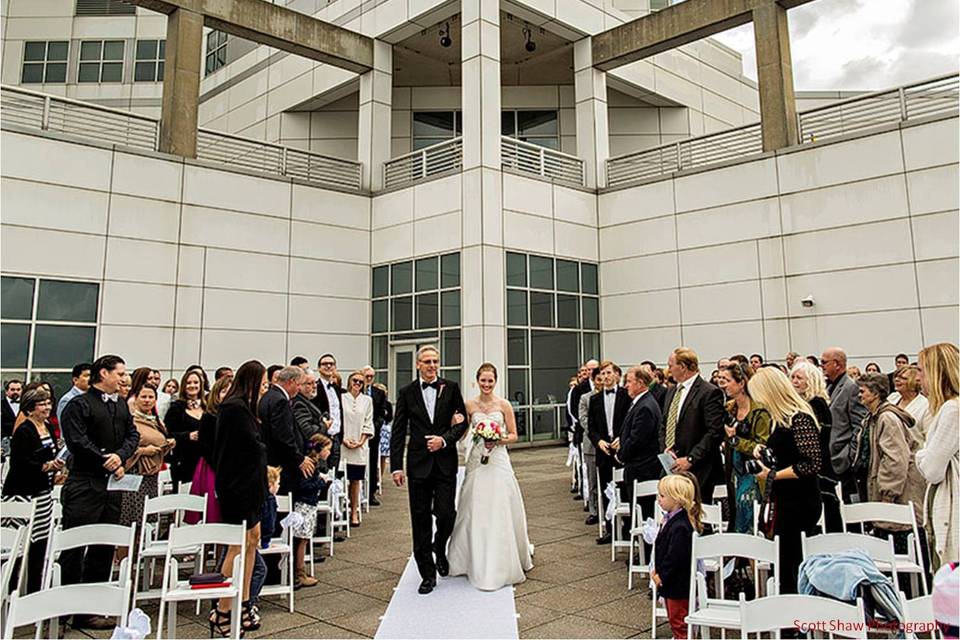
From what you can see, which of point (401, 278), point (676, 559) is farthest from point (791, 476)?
point (401, 278)

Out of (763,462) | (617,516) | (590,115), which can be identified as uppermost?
(590,115)

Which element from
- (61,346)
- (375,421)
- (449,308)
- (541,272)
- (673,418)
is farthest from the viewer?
(541,272)

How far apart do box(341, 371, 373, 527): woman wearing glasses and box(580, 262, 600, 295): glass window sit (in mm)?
9704

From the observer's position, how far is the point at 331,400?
8.12 m

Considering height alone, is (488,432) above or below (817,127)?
below

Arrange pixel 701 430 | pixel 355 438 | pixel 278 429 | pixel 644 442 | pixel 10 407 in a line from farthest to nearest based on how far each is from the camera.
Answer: pixel 10 407
pixel 355 438
pixel 644 442
pixel 701 430
pixel 278 429

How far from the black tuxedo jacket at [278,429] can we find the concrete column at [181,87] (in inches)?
449

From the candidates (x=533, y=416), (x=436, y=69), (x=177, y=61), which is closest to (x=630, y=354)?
(x=533, y=416)

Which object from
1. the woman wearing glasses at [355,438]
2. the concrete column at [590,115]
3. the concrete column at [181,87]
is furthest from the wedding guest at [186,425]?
the concrete column at [590,115]

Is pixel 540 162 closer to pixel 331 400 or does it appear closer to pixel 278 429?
pixel 331 400

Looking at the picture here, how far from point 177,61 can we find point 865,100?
1503cm

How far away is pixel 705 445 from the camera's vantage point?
5582 millimetres

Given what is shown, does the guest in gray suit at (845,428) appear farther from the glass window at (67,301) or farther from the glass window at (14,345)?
the glass window at (14,345)

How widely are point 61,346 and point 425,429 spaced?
10.7 metres
